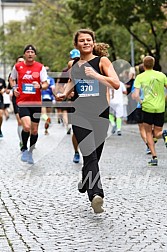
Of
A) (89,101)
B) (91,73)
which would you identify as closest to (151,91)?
(89,101)

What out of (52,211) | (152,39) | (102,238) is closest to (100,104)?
(52,211)

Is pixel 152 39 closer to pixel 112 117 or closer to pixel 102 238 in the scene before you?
pixel 112 117

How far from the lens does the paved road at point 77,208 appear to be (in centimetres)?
572

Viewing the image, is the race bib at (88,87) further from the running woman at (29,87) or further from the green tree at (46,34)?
the green tree at (46,34)

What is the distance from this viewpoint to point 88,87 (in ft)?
23.9

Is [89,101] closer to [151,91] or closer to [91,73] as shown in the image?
[91,73]

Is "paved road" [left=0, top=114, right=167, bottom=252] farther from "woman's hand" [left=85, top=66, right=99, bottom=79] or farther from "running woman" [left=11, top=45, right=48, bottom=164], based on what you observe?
"woman's hand" [left=85, top=66, right=99, bottom=79]

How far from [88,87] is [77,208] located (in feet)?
4.26

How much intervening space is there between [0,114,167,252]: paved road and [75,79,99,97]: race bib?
4.02 feet

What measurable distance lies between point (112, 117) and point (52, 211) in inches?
527

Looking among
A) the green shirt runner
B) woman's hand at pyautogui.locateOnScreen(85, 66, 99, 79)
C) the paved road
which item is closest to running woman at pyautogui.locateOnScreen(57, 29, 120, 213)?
woman's hand at pyautogui.locateOnScreen(85, 66, 99, 79)

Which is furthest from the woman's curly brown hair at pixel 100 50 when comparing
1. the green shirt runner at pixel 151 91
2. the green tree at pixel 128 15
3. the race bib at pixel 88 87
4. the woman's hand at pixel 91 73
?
the green tree at pixel 128 15

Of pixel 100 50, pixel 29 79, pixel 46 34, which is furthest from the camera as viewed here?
pixel 46 34

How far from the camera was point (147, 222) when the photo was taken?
653cm
